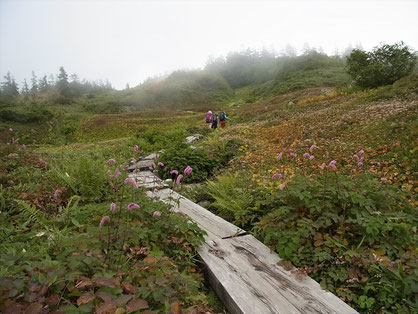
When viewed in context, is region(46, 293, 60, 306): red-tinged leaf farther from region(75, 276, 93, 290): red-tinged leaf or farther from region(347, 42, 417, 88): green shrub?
region(347, 42, 417, 88): green shrub

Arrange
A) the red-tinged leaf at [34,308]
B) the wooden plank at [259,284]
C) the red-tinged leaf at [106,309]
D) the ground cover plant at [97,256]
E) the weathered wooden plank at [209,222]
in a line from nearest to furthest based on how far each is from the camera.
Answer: the red-tinged leaf at [34,308] < the red-tinged leaf at [106,309] < the ground cover plant at [97,256] < the wooden plank at [259,284] < the weathered wooden plank at [209,222]

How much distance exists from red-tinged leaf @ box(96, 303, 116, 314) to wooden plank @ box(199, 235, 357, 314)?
113 cm

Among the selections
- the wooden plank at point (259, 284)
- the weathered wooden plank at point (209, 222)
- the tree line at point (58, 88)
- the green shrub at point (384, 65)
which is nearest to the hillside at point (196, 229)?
the wooden plank at point (259, 284)

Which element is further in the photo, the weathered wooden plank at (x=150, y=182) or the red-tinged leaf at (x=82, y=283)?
the weathered wooden plank at (x=150, y=182)

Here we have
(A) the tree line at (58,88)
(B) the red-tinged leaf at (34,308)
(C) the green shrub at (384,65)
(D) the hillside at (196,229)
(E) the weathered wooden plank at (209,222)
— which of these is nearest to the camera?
(B) the red-tinged leaf at (34,308)

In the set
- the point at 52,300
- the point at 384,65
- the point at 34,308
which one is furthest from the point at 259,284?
the point at 384,65

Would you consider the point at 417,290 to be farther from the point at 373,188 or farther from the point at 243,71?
the point at 243,71

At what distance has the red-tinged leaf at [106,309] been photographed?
1.41 m

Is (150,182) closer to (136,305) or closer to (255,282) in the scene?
(255,282)

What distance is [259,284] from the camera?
8.04 feet

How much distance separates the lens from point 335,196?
3098 mm

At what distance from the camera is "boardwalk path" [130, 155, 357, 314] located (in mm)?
2164

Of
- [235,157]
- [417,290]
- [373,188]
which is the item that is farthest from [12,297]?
[235,157]

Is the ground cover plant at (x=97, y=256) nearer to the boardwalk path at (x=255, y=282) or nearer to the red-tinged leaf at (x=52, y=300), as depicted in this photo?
the red-tinged leaf at (x=52, y=300)
